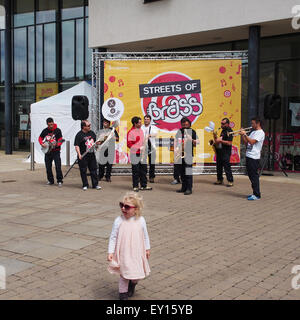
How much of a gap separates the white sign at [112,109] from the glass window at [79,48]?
368 inches

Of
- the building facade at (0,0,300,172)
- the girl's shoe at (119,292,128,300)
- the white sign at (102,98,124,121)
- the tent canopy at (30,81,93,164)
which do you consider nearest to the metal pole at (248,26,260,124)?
the building facade at (0,0,300,172)

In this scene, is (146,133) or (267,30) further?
(267,30)

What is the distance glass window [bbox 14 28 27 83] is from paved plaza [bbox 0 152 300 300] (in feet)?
49.5

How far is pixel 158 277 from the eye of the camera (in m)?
4.64

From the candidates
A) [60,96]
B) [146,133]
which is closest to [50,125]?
[146,133]

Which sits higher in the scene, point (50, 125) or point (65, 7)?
point (65, 7)

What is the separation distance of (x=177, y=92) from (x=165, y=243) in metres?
8.17

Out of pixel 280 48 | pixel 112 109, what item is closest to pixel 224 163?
pixel 112 109

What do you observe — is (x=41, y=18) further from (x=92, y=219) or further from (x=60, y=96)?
(x=92, y=219)

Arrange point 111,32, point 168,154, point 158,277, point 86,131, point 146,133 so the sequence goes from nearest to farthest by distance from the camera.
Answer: point 158,277 < point 86,131 < point 146,133 < point 168,154 < point 111,32

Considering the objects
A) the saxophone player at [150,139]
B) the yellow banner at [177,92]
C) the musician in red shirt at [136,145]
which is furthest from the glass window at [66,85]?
the musician in red shirt at [136,145]

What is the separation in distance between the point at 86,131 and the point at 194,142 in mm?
2856

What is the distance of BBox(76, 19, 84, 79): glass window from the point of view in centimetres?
2186

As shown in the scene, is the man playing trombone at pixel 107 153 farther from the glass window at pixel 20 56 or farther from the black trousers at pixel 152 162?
the glass window at pixel 20 56
